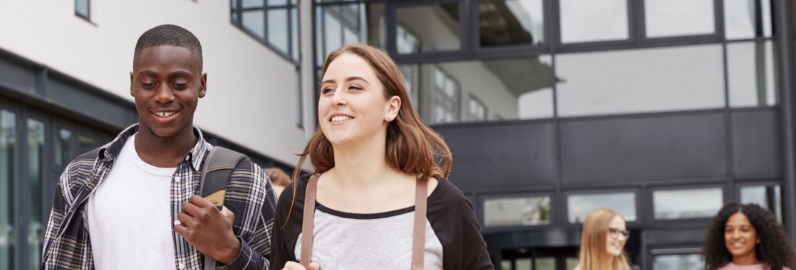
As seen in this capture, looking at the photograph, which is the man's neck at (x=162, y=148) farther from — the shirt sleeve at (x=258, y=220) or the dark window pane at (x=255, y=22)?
the dark window pane at (x=255, y=22)

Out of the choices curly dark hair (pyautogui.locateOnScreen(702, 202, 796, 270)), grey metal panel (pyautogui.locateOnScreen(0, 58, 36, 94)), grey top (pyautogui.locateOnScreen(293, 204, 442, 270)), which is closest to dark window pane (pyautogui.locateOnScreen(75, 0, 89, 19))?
grey metal panel (pyautogui.locateOnScreen(0, 58, 36, 94))

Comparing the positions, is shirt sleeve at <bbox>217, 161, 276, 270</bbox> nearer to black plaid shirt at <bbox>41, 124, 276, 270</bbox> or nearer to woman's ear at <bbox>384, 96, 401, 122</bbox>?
black plaid shirt at <bbox>41, 124, 276, 270</bbox>

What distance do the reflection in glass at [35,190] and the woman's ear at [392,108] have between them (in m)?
6.35

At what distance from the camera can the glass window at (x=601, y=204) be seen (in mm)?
13547

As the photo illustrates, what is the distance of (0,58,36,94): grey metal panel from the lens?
290 inches

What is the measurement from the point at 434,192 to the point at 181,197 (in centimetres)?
78

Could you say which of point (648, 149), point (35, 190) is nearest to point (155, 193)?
point (35, 190)

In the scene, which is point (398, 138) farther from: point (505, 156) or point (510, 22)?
point (510, 22)

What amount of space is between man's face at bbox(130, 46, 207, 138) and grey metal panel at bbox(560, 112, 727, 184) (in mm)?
11567

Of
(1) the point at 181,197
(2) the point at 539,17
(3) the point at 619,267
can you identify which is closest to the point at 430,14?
(2) the point at 539,17

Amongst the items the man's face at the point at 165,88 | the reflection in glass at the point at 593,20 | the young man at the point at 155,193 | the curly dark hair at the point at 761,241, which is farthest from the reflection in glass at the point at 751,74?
the man's face at the point at 165,88

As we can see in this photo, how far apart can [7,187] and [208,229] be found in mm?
6050

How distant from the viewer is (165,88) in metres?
2.62

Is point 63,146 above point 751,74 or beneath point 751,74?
beneath
